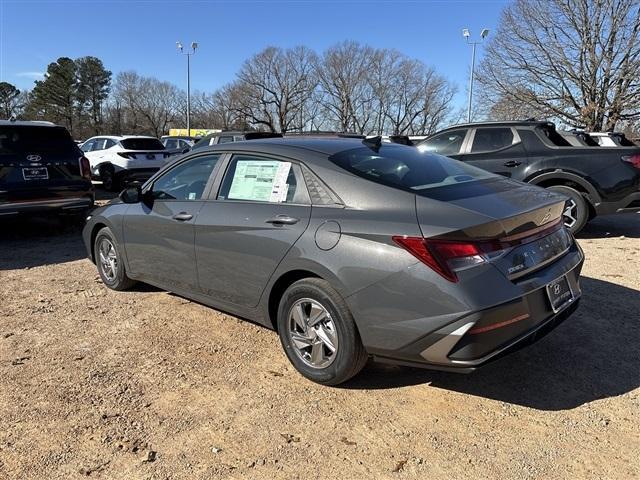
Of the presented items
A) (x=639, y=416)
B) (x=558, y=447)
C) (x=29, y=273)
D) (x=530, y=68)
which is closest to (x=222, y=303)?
(x=558, y=447)

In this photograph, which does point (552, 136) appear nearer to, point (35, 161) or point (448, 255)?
point (448, 255)

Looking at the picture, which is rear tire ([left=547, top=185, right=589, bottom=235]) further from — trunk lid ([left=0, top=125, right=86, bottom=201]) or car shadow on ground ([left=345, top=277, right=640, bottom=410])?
trunk lid ([left=0, top=125, right=86, bottom=201])

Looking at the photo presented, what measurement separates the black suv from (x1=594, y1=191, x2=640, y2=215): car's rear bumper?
7.73 meters

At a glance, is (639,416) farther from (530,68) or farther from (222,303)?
(530,68)

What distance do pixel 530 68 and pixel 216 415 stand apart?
30.1 meters

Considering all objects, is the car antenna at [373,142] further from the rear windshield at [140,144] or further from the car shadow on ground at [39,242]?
the rear windshield at [140,144]

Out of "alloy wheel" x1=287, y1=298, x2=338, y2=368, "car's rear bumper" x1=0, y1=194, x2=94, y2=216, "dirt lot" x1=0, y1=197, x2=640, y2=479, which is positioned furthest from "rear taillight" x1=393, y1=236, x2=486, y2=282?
"car's rear bumper" x1=0, y1=194, x2=94, y2=216

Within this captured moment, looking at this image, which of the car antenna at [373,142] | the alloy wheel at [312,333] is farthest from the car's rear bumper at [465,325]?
the car antenna at [373,142]

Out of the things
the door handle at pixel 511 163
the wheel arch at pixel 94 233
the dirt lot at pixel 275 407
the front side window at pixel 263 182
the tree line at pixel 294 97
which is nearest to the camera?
the dirt lot at pixel 275 407

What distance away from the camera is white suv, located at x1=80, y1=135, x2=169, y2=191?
14.2m

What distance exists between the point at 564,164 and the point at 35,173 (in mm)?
7695

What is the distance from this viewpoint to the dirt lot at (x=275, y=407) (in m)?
2.62

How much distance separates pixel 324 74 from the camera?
59.2 metres

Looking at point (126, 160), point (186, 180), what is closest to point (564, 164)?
point (186, 180)
